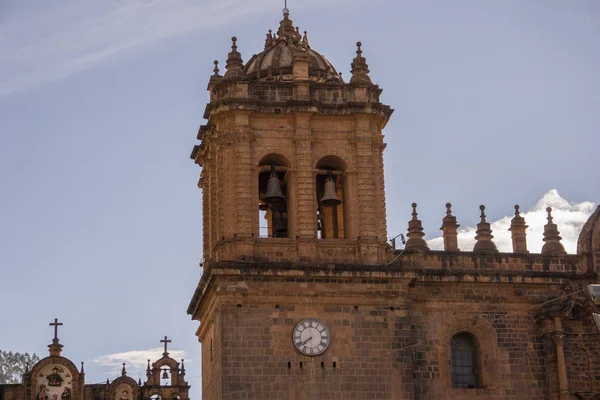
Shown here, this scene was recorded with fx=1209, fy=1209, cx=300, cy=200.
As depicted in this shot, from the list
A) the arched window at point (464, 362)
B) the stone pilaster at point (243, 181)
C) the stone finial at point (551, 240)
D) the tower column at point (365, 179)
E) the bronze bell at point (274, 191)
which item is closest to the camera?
the stone pilaster at point (243, 181)

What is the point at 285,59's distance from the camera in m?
35.4

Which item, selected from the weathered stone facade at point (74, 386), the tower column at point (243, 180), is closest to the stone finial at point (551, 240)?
the tower column at point (243, 180)

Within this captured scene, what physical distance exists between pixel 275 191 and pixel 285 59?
4.42 meters

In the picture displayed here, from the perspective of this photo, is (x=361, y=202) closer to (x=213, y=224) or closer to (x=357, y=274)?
(x=357, y=274)

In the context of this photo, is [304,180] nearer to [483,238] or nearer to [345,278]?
[345,278]

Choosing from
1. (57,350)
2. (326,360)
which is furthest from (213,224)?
(57,350)

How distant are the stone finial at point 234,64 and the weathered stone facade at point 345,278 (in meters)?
0.05

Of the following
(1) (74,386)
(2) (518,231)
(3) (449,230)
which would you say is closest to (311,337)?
(3) (449,230)

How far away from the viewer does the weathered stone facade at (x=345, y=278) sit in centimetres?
3116

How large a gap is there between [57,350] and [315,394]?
65.6ft

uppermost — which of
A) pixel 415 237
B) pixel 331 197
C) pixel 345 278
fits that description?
pixel 331 197

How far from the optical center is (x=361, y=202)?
3288 cm

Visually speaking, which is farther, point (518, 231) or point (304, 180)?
point (518, 231)

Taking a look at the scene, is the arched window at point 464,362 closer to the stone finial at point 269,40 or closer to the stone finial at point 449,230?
the stone finial at point 449,230
